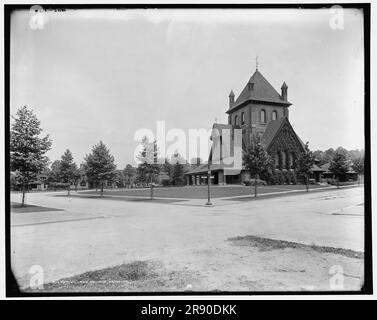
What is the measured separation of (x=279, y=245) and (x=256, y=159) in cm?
604

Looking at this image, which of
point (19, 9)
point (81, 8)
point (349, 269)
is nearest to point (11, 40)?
point (19, 9)

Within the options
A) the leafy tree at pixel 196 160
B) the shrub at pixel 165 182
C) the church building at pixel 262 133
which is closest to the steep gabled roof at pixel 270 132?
the church building at pixel 262 133

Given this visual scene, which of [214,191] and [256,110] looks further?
[214,191]

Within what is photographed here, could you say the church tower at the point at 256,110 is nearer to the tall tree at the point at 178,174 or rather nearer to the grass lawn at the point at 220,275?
the tall tree at the point at 178,174

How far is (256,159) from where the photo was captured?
11930 mm

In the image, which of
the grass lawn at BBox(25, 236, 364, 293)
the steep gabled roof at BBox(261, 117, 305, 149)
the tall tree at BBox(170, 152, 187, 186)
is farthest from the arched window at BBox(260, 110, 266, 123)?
the grass lawn at BBox(25, 236, 364, 293)

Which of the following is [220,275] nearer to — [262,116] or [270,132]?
[270,132]

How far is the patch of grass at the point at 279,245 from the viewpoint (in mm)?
5846

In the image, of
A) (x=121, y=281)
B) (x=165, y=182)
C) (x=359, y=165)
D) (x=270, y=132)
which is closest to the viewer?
(x=121, y=281)

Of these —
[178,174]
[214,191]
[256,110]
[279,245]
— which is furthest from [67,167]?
[256,110]

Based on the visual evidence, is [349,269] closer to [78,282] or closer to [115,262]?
[115,262]

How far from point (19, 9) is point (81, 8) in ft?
4.71

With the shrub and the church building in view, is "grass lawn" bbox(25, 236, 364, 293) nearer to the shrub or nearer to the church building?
the church building

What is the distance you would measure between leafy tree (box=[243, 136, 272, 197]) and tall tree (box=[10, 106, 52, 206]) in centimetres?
786
